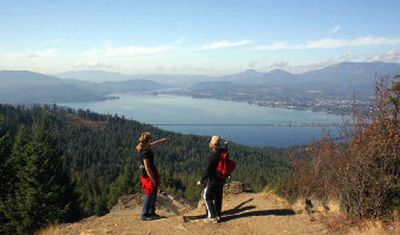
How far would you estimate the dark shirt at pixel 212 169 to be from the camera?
9398 millimetres

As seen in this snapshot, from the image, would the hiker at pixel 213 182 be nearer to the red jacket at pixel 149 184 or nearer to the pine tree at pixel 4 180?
the red jacket at pixel 149 184

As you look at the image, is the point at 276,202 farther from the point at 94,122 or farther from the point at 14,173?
the point at 94,122

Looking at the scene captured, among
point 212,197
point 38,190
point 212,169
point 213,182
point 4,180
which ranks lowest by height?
point 38,190

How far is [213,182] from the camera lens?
31.8ft

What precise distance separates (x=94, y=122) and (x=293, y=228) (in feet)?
568

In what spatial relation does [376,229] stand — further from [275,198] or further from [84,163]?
[84,163]

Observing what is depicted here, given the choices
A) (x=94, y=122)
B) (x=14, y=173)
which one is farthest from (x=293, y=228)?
(x=94, y=122)

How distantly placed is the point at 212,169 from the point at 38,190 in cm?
1559

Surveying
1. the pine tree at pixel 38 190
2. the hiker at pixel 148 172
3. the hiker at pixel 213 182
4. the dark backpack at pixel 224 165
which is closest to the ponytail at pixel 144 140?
the hiker at pixel 148 172

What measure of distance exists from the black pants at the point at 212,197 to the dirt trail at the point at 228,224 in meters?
0.31

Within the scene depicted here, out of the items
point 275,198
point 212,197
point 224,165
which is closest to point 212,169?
point 224,165

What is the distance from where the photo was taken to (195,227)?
377 inches

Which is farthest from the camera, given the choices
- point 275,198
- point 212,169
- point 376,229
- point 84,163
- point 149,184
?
point 84,163

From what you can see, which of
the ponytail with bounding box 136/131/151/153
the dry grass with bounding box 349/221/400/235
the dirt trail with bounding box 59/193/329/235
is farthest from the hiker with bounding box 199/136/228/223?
the dry grass with bounding box 349/221/400/235
